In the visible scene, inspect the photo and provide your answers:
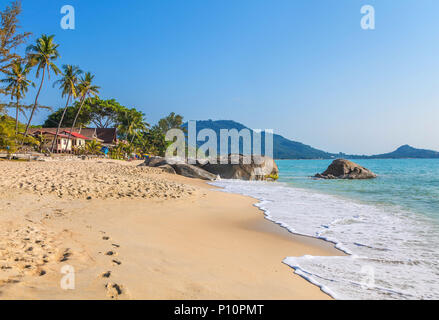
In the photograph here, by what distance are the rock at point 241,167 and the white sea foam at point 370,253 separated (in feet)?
42.6

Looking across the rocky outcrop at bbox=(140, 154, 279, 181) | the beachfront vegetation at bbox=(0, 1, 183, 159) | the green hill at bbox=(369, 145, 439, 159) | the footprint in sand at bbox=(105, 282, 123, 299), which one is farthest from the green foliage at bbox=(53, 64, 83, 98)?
the green hill at bbox=(369, 145, 439, 159)

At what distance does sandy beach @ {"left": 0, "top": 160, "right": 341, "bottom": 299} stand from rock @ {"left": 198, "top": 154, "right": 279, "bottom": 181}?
13652 millimetres

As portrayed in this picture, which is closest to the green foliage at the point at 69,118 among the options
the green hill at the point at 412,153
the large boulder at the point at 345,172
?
the large boulder at the point at 345,172

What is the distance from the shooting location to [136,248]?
4289 millimetres

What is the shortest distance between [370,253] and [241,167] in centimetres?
1757

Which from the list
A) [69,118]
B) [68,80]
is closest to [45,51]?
[68,80]

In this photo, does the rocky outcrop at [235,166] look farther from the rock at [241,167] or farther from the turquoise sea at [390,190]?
the turquoise sea at [390,190]
